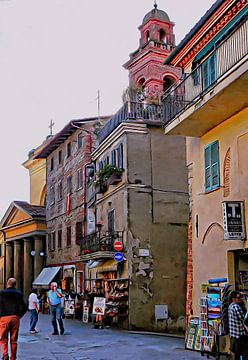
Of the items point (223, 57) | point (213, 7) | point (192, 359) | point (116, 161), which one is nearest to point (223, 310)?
point (192, 359)

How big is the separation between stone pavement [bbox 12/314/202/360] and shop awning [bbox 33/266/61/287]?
14022 millimetres

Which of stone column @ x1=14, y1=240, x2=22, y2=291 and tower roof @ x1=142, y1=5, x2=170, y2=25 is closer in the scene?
tower roof @ x1=142, y1=5, x2=170, y2=25

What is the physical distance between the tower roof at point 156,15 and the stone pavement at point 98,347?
18951 mm

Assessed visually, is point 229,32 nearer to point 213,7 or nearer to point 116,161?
point 213,7

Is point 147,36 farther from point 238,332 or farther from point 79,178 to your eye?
point 238,332

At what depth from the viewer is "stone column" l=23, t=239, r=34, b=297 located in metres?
41.2

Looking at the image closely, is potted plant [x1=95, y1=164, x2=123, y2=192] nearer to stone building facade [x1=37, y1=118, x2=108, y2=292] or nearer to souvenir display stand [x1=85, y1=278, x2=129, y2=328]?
souvenir display stand [x1=85, y1=278, x2=129, y2=328]

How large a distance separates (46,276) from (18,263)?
907cm

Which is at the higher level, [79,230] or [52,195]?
[52,195]

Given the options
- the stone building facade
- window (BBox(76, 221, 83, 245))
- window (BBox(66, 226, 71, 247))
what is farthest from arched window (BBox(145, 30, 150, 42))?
window (BBox(66, 226, 71, 247))

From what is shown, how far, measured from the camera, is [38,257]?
39875 mm

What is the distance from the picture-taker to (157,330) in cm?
2238

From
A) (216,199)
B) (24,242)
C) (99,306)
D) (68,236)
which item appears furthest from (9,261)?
(216,199)

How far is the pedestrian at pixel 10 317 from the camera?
39.1ft
